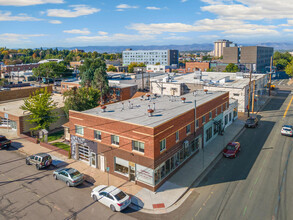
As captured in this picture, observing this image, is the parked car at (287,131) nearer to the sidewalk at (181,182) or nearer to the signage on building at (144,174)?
the sidewalk at (181,182)

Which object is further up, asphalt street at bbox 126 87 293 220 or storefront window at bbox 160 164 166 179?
storefront window at bbox 160 164 166 179

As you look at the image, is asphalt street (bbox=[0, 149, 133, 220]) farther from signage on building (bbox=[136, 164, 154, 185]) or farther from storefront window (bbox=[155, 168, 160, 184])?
storefront window (bbox=[155, 168, 160, 184])

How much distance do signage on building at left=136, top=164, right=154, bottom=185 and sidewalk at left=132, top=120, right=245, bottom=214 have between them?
0.92 meters

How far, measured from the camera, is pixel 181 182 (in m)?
24.4

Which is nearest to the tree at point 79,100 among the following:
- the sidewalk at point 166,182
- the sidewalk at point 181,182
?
the sidewalk at point 166,182

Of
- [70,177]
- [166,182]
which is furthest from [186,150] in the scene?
[70,177]

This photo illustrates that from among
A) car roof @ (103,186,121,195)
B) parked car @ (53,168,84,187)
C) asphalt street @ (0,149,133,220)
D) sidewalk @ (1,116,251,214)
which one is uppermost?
car roof @ (103,186,121,195)

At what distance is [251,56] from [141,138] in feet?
430

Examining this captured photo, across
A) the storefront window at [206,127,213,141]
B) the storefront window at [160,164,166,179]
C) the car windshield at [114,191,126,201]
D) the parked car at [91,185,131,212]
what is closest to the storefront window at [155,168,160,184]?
the storefront window at [160,164,166,179]

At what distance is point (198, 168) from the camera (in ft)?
89.6

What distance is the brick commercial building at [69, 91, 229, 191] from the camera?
23.3 meters

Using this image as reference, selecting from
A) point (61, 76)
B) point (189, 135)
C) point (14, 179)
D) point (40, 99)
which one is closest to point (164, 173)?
point (189, 135)

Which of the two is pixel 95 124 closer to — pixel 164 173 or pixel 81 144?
pixel 81 144

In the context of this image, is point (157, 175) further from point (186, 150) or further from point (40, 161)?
point (40, 161)
